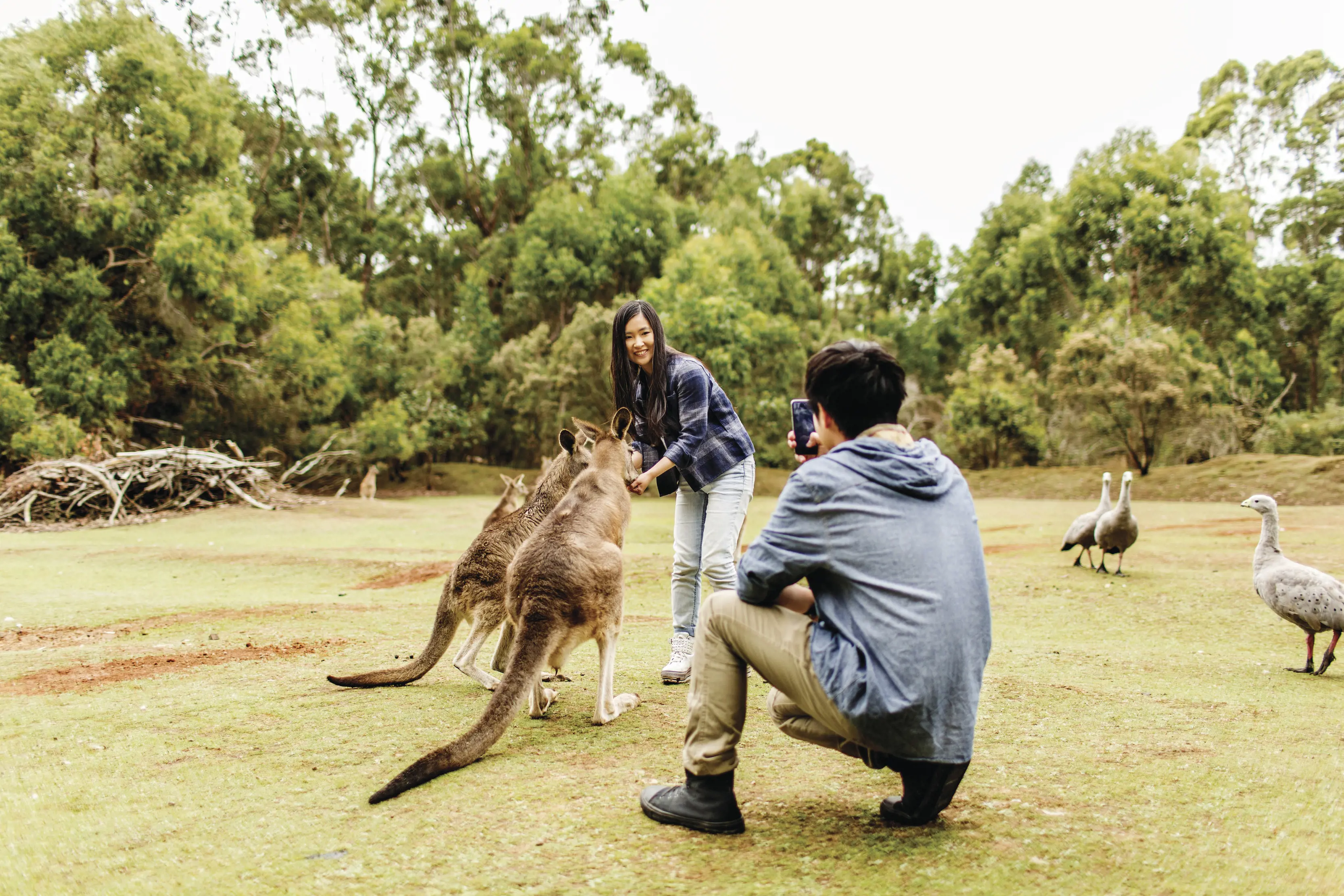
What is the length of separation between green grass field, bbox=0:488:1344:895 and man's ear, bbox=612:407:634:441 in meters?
1.36

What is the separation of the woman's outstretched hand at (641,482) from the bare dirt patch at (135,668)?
2451 millimetres

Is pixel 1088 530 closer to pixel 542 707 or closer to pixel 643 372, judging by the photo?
pixel 643 372

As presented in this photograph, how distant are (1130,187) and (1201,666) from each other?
25.2 meters

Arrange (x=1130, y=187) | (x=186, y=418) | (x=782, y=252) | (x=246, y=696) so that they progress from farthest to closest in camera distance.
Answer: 1. (x=782, y=252)
2. (x=1130, y=187)
3. (x=186, y=418)
4. (x=246, y=696)

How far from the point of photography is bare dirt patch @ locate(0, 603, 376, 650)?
6406 mm

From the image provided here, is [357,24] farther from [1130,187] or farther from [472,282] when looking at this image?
[1130,187]

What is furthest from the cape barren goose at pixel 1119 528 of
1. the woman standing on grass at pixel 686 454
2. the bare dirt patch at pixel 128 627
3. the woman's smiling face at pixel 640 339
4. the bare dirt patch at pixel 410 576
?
the bare dirt patch at pixel 128 627

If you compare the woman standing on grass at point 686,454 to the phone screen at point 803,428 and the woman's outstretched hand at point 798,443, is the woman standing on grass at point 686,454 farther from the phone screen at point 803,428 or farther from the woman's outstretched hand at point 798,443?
the phone screen at point 803,428

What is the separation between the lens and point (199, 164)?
21.0m

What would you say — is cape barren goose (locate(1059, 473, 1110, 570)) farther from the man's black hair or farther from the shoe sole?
the shoe sole

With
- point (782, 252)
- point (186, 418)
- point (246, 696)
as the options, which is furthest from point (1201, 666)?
point (782, 252)

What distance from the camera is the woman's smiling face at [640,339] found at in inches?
200

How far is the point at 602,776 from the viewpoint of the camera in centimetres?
338

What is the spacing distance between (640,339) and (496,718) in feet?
7.73
